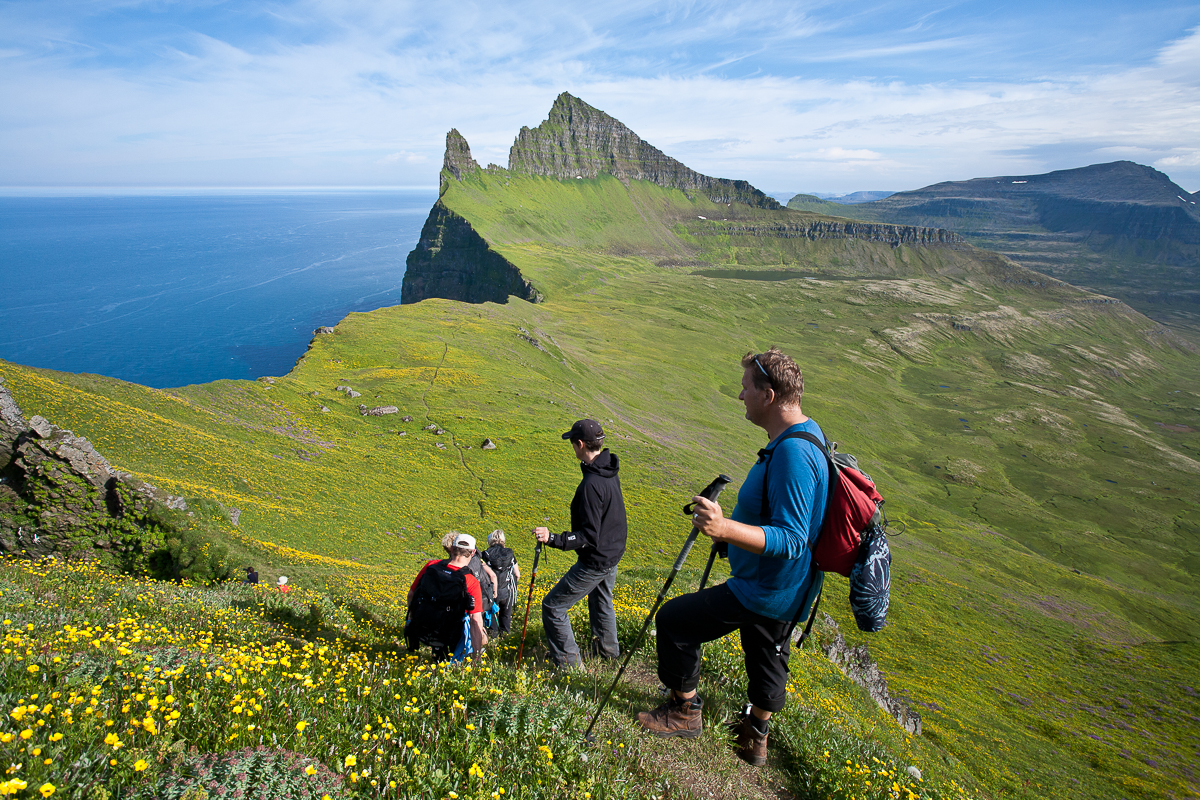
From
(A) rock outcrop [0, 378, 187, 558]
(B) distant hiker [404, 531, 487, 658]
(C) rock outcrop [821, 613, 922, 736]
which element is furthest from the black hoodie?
(A) rock outcrop [0, 378, 187, 558]

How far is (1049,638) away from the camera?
5012 centimetres

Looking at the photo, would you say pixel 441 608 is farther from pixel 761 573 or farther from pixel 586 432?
pixel 761 573

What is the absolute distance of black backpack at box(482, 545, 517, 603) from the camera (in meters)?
10.2

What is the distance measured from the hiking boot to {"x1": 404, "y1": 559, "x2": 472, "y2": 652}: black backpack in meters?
2.73

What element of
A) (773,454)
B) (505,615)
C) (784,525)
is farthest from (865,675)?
(773,454)

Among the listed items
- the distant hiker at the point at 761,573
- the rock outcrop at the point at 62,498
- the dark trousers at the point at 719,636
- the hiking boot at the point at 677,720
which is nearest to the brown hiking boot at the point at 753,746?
the distant hiker at the point at 761,573

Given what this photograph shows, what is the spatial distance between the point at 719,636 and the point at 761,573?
0.92 m

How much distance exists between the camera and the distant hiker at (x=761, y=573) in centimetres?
474

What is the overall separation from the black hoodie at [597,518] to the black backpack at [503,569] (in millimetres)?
3082

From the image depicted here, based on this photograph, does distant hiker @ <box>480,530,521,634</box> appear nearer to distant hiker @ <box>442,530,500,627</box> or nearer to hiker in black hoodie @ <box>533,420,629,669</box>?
distant hiker @ <box>442,530,500,627</box>

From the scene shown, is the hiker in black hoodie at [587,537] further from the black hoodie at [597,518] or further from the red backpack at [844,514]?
the red backpack at [844,514]

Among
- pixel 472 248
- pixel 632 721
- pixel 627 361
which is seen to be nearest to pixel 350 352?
pixel 627 361

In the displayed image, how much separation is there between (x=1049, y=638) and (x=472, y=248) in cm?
18713

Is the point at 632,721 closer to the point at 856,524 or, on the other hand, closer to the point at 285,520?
the point at 856,524
